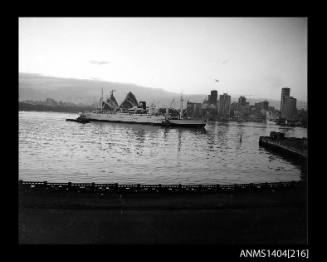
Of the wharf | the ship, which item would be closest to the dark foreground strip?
the wharf

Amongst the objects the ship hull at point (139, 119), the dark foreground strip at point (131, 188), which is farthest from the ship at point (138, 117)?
the dark foreground strip at point (131, 188)

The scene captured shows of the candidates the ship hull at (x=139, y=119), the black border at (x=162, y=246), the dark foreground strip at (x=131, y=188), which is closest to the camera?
the black border at (x=162, y=246)

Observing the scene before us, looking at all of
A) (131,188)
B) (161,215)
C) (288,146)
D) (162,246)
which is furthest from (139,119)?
(162,246)

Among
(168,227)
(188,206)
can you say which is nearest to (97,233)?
(168,227)

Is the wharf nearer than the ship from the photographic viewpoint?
Yes

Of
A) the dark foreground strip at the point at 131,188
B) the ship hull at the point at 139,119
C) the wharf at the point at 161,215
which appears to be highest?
the ship hull at the point at 139,119

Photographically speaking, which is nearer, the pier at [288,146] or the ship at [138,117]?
the pier at [288,146]

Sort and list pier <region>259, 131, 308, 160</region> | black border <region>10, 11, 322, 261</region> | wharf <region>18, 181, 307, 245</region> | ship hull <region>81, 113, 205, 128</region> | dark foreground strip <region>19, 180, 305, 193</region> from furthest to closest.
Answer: ship hull <region>81, 113, 205, 128</region>
pier <region>259, 131, 308, 160</region>
dark foreground strip <region>19, 180, 305, 193</region>
wharf <region>18, 181, 307, 245</region>
black border <region>10, 11, 322, 261</region>

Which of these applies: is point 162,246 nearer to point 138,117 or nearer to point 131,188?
point 131,188

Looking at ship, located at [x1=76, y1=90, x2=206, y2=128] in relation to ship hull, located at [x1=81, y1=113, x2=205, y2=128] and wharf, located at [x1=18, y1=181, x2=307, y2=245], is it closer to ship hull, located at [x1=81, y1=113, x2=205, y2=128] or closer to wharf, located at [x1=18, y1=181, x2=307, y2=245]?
ship hull, located at [x1=81, y1=113, x2=205, y2=128]

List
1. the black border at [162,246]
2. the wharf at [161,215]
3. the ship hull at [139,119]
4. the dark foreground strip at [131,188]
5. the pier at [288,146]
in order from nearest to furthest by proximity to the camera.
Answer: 1. the black border at [162,246]
2. the wharf at [161,215]
3. the dark foreground strip at [131,188]
4. the pier at [288,146]
5. the ship hull at [139,119]

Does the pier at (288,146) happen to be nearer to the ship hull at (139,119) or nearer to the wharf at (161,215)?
the wharf at (161,215)
